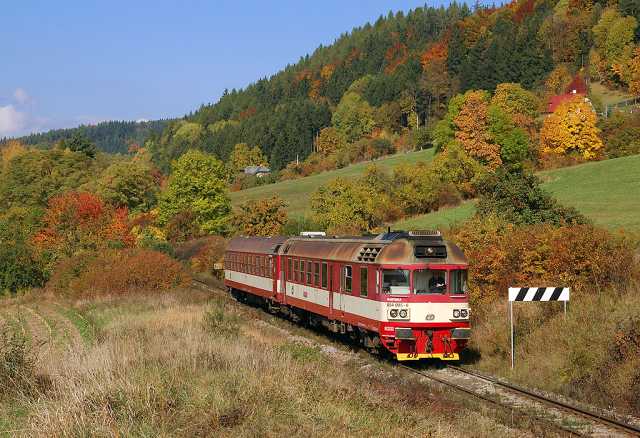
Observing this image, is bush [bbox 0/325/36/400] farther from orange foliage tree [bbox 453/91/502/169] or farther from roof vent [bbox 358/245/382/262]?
orange foliage tree [bbox 453/91/502/169]

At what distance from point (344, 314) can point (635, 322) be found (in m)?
8.38

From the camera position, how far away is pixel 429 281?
17906mm

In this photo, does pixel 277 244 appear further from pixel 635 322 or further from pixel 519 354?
pixel 635 322

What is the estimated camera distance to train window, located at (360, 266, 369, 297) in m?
18.7

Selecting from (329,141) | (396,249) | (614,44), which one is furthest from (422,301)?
(329,141)

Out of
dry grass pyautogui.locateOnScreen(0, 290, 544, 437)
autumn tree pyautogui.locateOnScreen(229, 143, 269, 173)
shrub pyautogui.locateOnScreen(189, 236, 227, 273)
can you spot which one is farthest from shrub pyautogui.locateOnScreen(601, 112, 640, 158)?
autumn tree pyautogui.locateOnScreen(229, 143, 269, 173)

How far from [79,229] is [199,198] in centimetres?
2076

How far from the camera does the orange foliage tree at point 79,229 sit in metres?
48.4


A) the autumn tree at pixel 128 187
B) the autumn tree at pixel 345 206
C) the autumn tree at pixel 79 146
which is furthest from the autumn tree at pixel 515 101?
the autumn tree at pixel 79 146

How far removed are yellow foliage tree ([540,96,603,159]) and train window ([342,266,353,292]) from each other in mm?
60053

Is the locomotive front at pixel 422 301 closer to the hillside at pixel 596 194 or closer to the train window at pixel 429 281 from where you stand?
the train window at pixel 429 281

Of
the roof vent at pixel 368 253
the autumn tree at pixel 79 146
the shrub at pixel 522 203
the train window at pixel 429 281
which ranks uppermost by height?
the autumn tree at pixel 79 146

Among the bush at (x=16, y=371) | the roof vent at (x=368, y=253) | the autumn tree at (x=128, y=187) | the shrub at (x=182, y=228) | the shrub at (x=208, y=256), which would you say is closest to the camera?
the bush at (x=16, y=371)

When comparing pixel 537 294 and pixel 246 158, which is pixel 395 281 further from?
pixel 246 158
